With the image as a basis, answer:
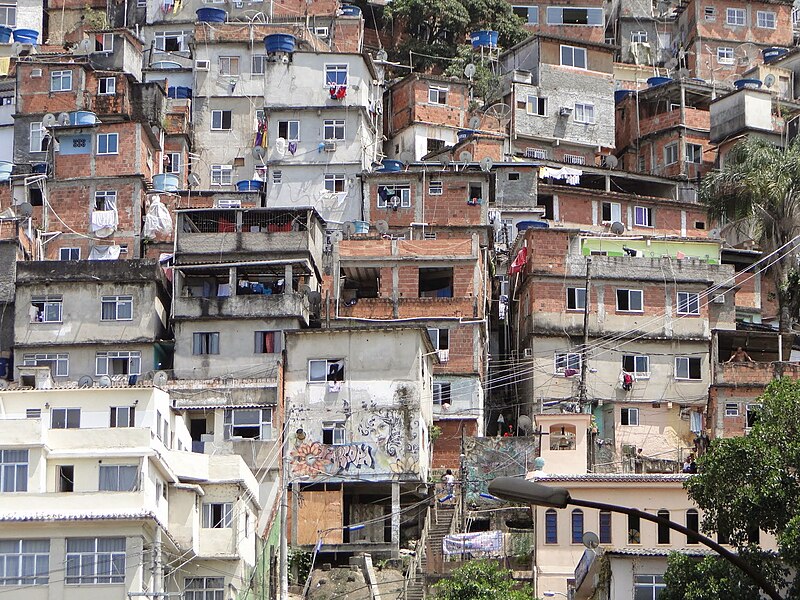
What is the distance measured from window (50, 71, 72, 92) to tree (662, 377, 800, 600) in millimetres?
51998

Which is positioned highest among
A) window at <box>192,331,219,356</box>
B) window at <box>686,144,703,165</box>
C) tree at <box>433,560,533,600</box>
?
window at <box>686,144,703,165</box>

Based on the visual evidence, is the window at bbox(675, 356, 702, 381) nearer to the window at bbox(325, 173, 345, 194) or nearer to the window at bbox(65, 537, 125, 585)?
the window at bbox(325, 173, 345, 194)

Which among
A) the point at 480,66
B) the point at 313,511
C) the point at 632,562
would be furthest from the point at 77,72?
the point at 632,562

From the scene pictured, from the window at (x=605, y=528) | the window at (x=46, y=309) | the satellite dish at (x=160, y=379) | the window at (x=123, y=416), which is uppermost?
the window at (x=46, y=309)

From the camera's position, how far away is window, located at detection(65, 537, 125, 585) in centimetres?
4909

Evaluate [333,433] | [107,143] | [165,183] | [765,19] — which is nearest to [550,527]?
[333,433]

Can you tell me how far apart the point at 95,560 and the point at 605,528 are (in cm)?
1409

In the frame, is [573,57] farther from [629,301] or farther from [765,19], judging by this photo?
[629,301]

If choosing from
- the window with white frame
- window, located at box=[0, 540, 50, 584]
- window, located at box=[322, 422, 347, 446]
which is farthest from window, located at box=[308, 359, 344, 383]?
window, located at box=[0, 540, 50, 584]

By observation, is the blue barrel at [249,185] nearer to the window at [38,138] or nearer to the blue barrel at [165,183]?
the blue barrel at [165,183]

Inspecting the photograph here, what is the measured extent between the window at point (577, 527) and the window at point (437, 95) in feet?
121

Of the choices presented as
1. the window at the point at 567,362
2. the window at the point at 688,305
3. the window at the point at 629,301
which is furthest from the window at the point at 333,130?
the window at the point at 688,305

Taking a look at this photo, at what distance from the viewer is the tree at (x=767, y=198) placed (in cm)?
7544

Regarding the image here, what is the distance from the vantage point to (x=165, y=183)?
76812 mm
